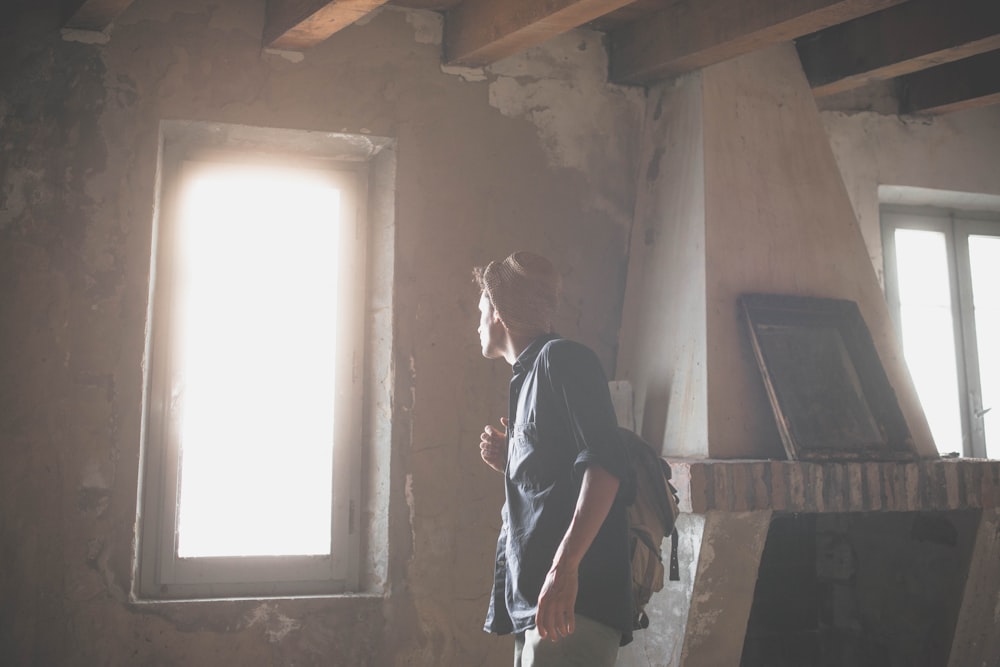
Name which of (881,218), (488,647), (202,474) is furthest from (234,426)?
(881,218)

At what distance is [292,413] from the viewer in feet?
10.4

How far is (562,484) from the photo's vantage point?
197cm

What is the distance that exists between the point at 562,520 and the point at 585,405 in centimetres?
26

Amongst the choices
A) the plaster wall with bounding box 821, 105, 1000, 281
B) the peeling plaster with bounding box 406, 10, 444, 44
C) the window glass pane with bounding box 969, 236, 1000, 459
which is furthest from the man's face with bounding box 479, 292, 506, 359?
the window glass pane with bounding box 969, 236, 1000, 459

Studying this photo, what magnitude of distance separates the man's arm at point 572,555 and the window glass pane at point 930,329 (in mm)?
2466

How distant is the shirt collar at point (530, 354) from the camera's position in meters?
2.13

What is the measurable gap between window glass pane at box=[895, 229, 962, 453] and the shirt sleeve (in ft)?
7.80

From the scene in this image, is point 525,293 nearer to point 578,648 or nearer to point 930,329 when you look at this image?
point 578,648

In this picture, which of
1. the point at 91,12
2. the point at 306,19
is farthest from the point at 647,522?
the point at 91,12

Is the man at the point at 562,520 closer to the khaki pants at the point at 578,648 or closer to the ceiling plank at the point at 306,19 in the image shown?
the khaki pants at the point at 578,648

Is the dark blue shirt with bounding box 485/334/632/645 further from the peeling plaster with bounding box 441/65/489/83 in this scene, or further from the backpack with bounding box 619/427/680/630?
the peeling plaster with bounding box 441/65/489/83

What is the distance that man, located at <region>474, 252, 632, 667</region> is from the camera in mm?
1854

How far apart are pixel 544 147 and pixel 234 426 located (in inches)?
58.8

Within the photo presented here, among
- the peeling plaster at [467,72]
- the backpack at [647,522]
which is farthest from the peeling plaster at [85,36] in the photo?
the backpack at [647,522]
